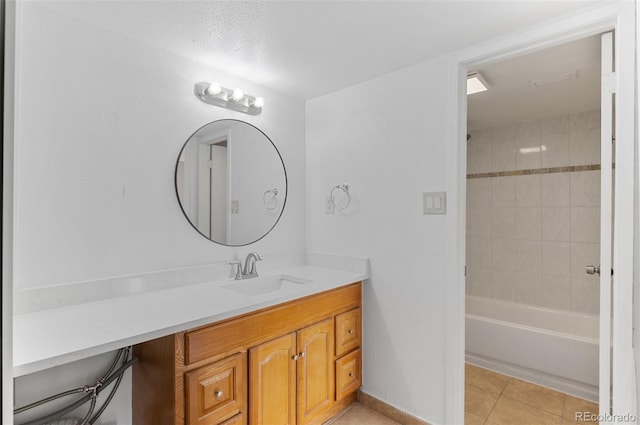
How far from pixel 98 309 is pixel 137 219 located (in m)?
0.46

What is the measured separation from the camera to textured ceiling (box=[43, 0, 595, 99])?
1396mm

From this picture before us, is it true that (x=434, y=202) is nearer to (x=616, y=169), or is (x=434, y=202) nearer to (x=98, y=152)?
(x=616, y=169)

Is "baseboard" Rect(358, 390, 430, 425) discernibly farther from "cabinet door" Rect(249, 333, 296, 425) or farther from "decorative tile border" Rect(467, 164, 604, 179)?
"decorative tile border" Rect(467, 164, 604, 179)

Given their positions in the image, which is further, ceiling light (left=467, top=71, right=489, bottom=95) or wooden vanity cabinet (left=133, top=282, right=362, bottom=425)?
ceiling light (left=467, top=71, right=489, bottom=95)

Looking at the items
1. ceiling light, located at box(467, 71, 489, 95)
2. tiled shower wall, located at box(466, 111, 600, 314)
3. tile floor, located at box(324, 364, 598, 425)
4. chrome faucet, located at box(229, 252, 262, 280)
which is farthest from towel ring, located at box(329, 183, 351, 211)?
tiled shower wall, located at box(466, 111, 600, 314)

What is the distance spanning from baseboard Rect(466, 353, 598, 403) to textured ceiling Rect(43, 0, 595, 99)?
2.32m

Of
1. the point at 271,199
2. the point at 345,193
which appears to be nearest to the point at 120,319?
the point at 271,199

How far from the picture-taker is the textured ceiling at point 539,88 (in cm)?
181

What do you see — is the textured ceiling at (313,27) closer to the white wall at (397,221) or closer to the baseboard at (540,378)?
the white wall at (397,221)

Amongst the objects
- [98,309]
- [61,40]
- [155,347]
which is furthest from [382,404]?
[61,40]

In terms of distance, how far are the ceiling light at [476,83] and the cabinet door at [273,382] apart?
1885mm

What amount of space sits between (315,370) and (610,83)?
1.96 metres

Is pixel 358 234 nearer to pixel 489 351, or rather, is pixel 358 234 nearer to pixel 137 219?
pixel 137 219

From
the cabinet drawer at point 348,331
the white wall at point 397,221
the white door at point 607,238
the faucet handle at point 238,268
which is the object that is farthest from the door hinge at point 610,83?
the faucet handle at point 238,268
